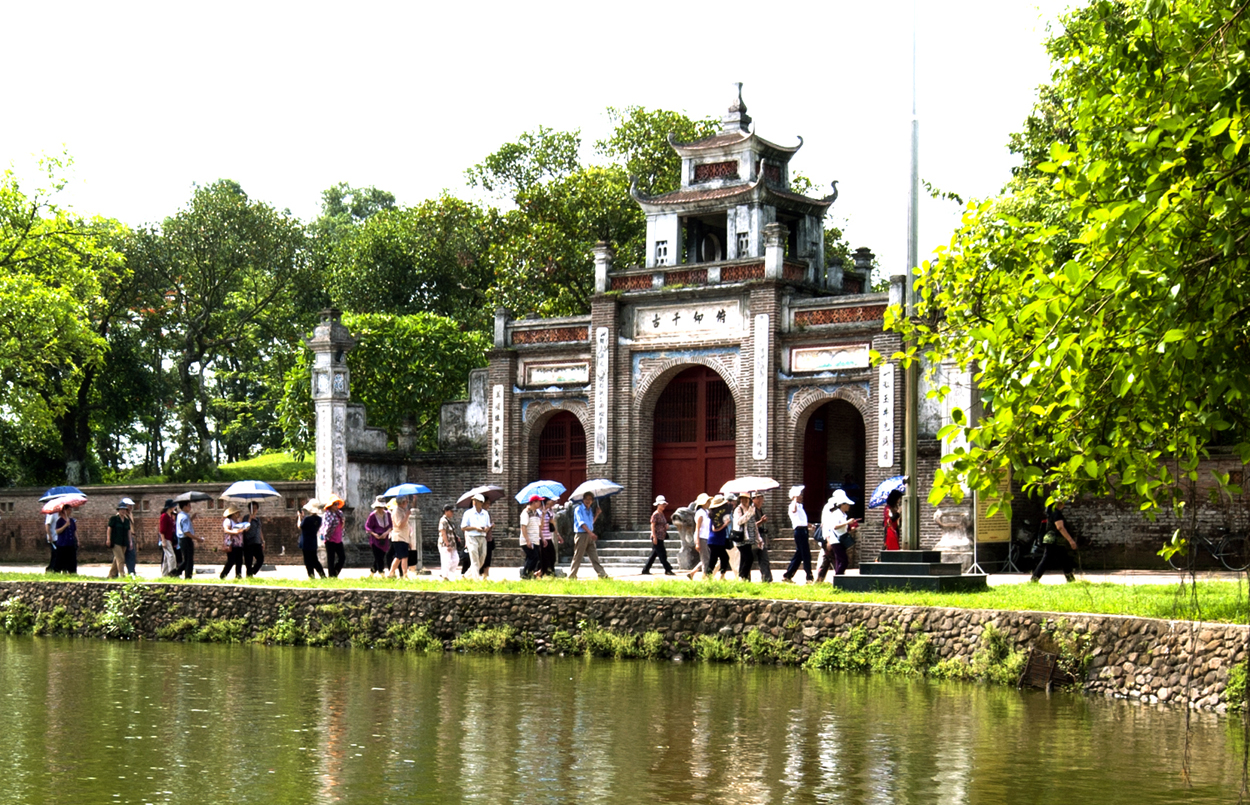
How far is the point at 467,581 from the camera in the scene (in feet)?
70.4

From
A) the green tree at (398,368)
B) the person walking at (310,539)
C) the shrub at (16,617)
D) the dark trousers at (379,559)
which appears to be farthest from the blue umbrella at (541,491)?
the green tree at (398,368)

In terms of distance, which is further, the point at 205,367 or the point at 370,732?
the point at 205,367

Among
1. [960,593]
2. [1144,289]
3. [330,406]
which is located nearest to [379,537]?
[330,406]

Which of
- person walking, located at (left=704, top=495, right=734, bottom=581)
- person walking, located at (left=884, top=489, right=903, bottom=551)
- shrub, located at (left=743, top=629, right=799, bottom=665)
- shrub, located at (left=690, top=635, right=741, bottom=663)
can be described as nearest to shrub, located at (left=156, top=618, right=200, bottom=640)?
person walking, located at (left=704, top=495, right=734, bottom=581)

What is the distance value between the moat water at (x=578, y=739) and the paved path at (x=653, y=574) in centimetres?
569

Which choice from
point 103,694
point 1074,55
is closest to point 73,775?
point 103,694

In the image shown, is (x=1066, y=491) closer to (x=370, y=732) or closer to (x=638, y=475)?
(x=370, y=732)

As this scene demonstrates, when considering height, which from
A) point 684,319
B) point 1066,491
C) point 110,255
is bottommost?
point 1066,491

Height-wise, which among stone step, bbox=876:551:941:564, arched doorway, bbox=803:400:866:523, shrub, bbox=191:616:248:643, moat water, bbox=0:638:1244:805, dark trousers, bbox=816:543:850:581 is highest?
arched doorway, bbox=803:400:866:523

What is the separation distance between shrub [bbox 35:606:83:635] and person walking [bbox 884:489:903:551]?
39.3 ft

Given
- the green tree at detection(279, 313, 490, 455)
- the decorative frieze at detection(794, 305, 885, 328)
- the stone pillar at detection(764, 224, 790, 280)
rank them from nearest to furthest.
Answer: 1. the decorative frieze at detection(794, 305, 885, 328)
2. the stone pillar at detection(764, 224, 790, 280)
3. the green tree at detection(279, 313, 490, 455)

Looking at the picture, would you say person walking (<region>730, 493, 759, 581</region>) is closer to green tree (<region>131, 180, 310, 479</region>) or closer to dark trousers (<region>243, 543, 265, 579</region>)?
dark trousers (<region>243, 543, 265, 579</region>)

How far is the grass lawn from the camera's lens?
610 inches

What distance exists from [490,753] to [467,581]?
9.83m
